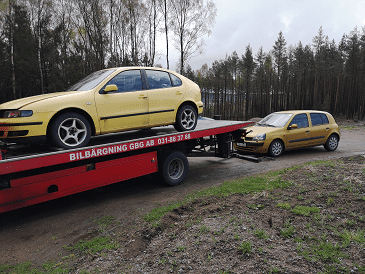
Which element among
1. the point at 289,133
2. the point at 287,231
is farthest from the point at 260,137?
the point at 287,231

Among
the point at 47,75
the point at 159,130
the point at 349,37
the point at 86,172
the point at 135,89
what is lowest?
the point at 86,172

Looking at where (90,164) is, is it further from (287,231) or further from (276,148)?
(276,148)

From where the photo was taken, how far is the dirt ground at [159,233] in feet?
9.51

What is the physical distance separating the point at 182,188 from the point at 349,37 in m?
51.2

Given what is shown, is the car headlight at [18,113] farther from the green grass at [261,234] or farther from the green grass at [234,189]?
the green grass at [261,234]

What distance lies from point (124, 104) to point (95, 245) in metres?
2.56

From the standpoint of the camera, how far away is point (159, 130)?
644 cm

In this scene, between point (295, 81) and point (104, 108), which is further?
point (295, 81)

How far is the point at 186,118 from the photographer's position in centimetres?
617

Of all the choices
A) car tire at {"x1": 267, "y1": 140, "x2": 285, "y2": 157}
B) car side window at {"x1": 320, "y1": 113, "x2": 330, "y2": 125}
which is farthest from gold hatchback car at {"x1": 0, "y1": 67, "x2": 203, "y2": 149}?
car side window at {"x1": 320, "y1": 113, "x2": 330, "y2": 125}

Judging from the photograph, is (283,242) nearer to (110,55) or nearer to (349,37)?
(110,55)

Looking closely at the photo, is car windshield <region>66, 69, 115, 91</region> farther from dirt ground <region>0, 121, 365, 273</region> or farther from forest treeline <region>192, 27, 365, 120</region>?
forest treeline <region>192, 27, 365, 120</region>

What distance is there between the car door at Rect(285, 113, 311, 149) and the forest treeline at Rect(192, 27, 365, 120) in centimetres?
2764

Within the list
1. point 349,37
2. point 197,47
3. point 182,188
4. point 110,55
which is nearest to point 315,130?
point 182,188
